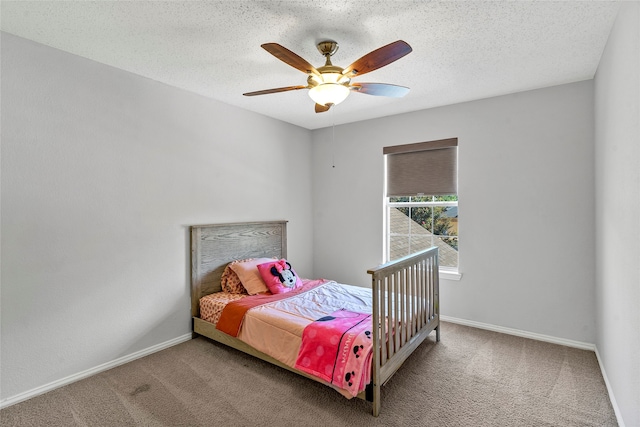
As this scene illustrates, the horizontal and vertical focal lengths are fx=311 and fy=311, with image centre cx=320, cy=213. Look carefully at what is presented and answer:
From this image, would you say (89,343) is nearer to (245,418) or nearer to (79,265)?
(79,265)

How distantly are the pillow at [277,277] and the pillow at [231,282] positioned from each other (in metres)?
0.26

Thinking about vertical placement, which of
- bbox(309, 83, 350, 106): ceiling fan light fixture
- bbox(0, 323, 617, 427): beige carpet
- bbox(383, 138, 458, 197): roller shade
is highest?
bbox(309, 83, 350, 106): ceiling fan light fixture

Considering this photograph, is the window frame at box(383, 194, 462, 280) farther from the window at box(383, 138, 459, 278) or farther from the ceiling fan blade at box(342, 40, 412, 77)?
the ceiling fan blade at box(342, 40, 412, 77)

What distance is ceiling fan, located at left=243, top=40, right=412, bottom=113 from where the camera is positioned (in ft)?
5.62

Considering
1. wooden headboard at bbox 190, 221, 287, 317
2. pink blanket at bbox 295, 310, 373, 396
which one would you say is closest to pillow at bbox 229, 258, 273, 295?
wooden headboard at bbox 190, 221, 287, 317

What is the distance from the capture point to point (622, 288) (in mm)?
1796

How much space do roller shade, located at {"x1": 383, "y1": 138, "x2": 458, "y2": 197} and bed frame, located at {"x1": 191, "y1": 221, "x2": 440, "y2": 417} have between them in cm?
87

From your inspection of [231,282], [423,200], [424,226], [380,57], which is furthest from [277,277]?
[380,57]

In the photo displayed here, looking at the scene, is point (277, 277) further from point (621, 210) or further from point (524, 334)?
point (621, 210)

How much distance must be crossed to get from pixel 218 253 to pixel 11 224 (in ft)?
5.34

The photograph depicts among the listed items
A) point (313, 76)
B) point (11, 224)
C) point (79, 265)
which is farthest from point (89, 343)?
point (313, 76)

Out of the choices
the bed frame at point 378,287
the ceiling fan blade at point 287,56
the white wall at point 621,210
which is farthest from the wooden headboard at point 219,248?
the white wall at point 621,210

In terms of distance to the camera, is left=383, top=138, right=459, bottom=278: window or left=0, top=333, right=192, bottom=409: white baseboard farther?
left=383, top=138, right=459, bottom=278: window

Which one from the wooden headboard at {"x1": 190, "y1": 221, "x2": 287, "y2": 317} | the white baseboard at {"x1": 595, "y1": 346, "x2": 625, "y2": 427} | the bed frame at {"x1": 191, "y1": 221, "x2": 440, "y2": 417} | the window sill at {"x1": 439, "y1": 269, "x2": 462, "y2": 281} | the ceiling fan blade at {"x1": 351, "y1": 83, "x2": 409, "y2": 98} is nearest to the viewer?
the white baseboard at {"x1": 595, "y1": 346, "x2": 625, "y2": 427}
